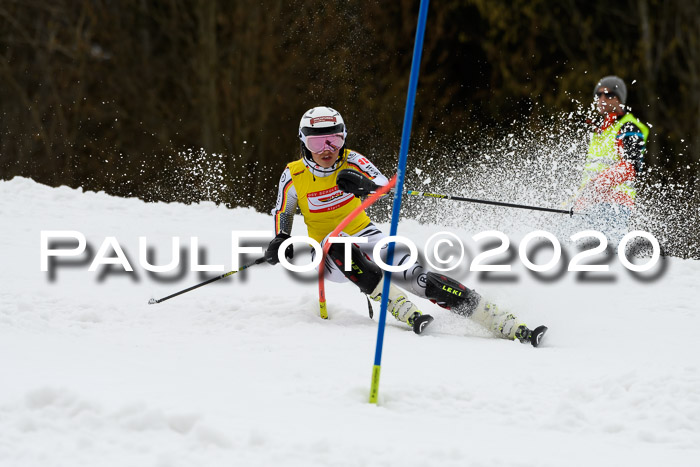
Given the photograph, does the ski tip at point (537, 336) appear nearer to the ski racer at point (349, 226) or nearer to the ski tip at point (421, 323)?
the ski racer at point (349, 226)

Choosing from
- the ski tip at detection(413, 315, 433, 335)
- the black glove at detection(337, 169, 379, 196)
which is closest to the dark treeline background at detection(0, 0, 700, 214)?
the ski tip at detection(413, 315, 433, 335)

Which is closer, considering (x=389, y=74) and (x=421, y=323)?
(x=421, y=323)

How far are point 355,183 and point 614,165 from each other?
12.3 feet

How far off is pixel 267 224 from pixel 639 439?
804 centimetres

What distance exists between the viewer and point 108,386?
3.75m

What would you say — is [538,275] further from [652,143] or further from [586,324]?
[652,143]

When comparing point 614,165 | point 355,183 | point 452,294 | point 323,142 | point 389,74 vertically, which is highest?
point 389,74

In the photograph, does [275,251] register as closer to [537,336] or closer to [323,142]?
[323,142]

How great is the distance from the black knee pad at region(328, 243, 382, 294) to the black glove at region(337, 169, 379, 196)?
516 mm

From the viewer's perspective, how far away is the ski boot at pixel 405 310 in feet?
18.8

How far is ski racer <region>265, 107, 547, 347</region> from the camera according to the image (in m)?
5.70

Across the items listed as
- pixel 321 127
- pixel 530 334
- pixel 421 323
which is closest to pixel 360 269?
pixel 421 323

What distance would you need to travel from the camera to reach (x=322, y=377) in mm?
4387

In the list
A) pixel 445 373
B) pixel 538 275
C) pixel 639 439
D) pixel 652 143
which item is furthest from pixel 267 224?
pixel 652 143
